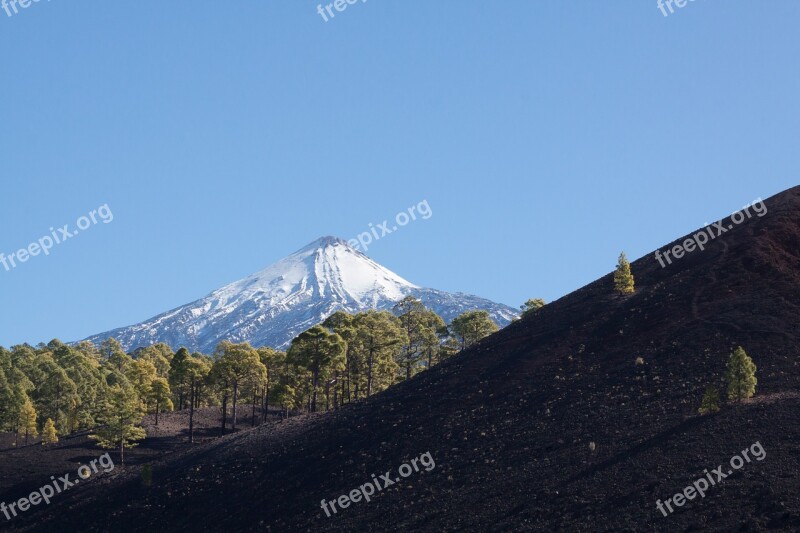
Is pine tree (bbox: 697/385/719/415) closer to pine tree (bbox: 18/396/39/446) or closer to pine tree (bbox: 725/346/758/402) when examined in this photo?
pine tree (bbox: 725/346/758/402)

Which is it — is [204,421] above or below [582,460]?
above

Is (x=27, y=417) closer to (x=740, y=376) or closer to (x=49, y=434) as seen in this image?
(x=49, y=434)

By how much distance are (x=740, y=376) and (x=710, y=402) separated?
262 cm

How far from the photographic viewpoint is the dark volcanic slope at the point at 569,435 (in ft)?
171

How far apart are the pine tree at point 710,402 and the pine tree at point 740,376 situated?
124 centimetres

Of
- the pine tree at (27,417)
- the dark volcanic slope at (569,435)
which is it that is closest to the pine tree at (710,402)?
the dark volcanic slope at (569,435)

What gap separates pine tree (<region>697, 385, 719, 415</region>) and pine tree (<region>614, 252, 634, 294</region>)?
1057 inches

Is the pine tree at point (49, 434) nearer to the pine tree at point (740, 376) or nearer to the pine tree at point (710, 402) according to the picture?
the pine tree at point (710, 402)

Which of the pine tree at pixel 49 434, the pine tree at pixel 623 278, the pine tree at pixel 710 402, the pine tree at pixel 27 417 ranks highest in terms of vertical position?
the pine tree at pixel 27 417

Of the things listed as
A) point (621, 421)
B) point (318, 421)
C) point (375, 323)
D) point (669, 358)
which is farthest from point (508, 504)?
point (375, 323)

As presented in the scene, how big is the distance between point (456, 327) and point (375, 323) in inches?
571

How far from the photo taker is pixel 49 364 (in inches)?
4523

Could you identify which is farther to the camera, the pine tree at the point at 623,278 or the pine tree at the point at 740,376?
the pine tree at the point at 623,278

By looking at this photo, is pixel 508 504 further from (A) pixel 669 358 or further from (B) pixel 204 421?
(B) pixel 204 421
